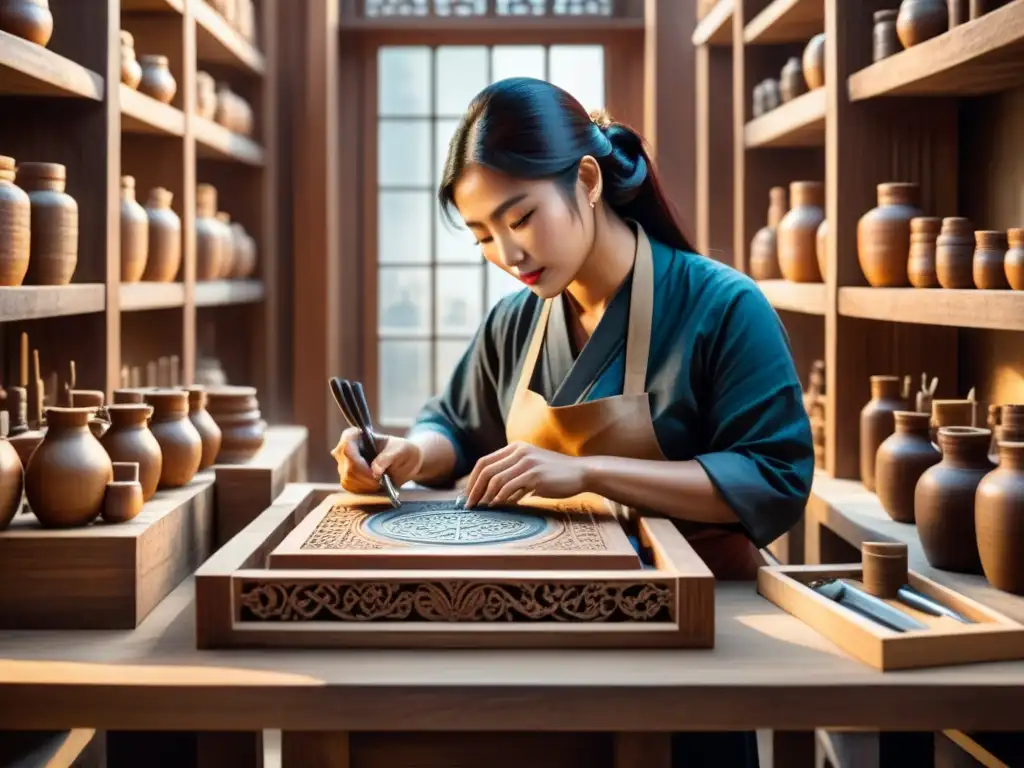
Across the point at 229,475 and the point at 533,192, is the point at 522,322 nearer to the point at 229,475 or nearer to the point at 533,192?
the point at 533,192

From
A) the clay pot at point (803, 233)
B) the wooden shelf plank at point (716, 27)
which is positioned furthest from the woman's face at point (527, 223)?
the wooden shelf plank at point (716, 27)

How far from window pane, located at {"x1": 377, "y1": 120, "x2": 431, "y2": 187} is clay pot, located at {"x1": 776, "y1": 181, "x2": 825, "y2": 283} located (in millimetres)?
2021

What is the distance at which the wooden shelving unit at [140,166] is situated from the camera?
109 inches

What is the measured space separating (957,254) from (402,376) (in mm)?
3024

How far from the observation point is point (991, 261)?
2.42 m

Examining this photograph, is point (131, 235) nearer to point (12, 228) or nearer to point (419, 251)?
point (12, 228)

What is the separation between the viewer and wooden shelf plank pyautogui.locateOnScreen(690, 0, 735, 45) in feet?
14.2

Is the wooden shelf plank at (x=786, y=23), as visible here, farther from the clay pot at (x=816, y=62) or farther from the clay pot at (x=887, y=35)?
the clay pot at (x=887, y=35)

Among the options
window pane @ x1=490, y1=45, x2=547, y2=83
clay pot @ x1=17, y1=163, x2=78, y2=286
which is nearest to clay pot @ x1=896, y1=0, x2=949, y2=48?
clay pot @ x1=17, y1=163, x2=78, y2=286

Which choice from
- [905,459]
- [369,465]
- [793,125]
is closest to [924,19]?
[793,125]

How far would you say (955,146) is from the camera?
10.5 feet

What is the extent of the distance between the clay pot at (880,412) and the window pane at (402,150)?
8.82 ft

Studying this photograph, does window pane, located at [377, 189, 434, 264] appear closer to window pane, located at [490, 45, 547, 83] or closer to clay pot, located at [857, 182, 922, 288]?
window pane, located at [490, 45, 547, 83]

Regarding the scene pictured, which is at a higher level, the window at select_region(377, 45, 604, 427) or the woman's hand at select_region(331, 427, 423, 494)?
the window at select_region(377, 45, 604, 427)
